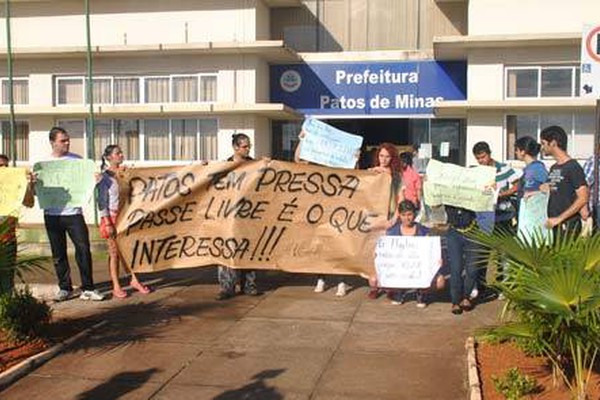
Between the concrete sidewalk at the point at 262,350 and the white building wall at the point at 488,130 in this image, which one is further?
the white building wall at the point at 488,130

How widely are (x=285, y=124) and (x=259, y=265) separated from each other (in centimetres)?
1222

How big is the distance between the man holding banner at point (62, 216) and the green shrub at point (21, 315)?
4.98 feet

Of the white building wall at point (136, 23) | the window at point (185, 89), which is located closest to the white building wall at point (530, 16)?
the white building wall at point (136, 23)

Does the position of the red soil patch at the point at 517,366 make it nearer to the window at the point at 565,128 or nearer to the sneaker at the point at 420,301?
the sneaker at the point at 420,301

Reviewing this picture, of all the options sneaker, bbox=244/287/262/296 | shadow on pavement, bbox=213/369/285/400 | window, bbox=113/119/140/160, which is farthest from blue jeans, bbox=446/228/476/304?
window, bbox=113/119/140/160

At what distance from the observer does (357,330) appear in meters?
7.34

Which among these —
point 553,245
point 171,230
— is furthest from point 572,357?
point 171,230

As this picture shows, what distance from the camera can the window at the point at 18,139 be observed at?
2047 centimetres

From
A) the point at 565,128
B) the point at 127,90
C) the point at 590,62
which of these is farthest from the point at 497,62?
the point at 590,62

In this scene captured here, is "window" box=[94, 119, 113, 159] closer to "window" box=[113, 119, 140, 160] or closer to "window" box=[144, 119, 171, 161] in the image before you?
"window" box=[113, 119, 140, 160]

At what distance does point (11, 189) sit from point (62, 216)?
29.3 inches

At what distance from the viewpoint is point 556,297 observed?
4.75m

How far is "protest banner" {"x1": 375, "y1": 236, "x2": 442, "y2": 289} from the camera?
8188mm

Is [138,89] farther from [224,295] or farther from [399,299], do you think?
[399,299]
